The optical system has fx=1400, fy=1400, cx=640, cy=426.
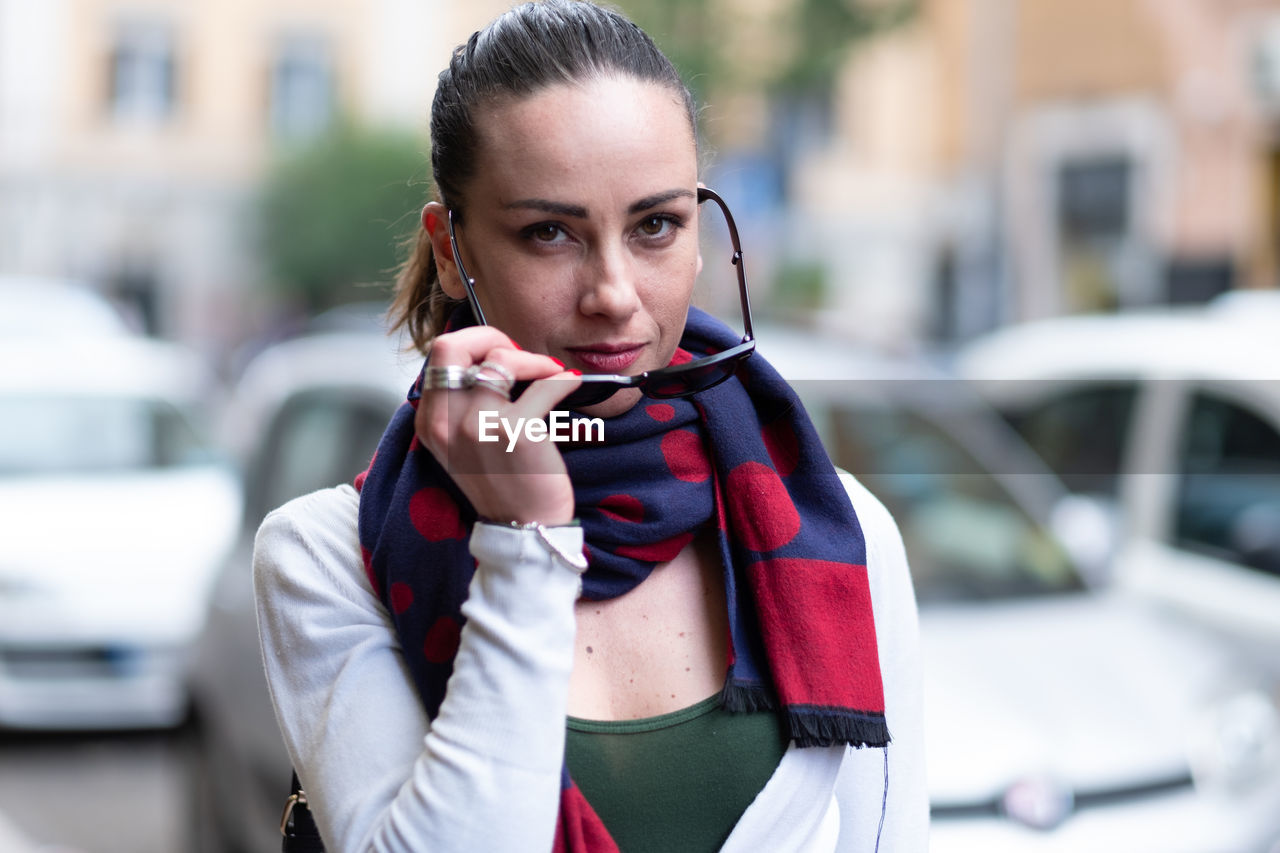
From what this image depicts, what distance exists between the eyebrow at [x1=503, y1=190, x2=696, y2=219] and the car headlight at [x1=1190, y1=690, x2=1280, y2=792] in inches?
98.9

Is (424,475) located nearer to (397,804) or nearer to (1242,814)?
(397,804)

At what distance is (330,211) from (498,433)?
2694 centimetres

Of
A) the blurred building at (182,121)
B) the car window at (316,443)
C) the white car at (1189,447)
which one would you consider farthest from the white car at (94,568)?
the blurred building at (182,121)

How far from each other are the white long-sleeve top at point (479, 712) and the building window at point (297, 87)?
28.9 metres

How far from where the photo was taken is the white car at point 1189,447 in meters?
4.22

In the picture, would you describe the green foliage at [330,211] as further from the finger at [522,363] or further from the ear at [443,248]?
the finger at [522,363]

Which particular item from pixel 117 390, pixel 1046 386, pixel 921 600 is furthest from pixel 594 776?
pixel 117 390

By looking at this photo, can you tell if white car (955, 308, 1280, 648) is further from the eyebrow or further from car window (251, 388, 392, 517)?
the eyebrow

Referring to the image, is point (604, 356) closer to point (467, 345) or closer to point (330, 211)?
point (467, 345)

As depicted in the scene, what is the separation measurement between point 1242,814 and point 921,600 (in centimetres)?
90

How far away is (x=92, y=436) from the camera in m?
6.86

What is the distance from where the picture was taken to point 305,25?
2883 centimetres

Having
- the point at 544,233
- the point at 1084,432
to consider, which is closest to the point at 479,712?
the point at 544,233

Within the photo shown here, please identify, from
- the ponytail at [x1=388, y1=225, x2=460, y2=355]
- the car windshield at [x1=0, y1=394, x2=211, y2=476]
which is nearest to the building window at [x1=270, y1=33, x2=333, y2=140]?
the car windshield at [x1=0, y1=394, x2=211, y2=476]
